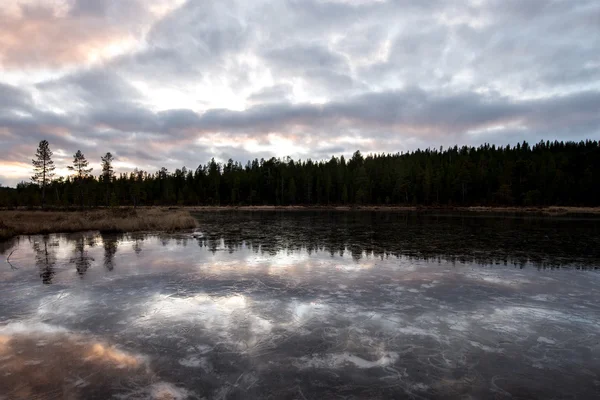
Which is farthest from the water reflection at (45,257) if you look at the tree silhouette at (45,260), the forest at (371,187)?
the forest at (371,187)

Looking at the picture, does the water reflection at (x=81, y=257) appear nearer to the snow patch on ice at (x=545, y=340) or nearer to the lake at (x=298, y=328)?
the lake at (x=298, y=328)

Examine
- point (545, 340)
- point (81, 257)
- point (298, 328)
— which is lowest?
point (545, 340)

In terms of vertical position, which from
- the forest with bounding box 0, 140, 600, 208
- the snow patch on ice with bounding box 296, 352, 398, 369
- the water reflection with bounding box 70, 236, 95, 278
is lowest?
the snow patch on ice with bounding box 296, 352, 398, 369

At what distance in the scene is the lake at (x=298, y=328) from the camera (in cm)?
581

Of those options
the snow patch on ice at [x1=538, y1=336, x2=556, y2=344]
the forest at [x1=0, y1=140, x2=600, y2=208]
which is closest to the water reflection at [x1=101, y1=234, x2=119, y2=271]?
the snow patch on ice at [x1=538, y1=336, x2=556, y2=344]

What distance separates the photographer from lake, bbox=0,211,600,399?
19.1 feet

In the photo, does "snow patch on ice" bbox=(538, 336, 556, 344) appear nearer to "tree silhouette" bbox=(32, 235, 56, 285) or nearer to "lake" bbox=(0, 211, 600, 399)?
"lake" bbox=(0, 211, 600, 399)

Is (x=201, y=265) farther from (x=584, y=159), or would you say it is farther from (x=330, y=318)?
(x=584, y=159)

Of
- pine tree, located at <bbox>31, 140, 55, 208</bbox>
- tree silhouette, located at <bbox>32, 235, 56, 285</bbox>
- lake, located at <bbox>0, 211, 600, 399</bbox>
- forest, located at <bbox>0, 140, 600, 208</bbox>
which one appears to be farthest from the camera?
forest, located at <bbox>0, 140, 600, 208</bbox>

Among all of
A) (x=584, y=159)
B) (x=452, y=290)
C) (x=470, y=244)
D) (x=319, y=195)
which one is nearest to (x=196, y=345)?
(x=452, y=290)

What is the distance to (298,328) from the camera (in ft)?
27.3

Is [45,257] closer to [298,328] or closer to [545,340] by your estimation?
[298,328]

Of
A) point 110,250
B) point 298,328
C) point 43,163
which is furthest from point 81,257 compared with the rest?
point 43,163

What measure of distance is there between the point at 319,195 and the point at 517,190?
55581 millimetres
